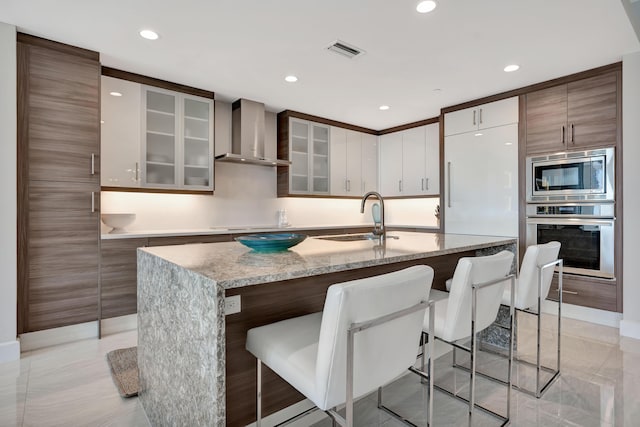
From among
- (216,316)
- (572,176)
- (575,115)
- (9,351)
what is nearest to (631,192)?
(572,176)

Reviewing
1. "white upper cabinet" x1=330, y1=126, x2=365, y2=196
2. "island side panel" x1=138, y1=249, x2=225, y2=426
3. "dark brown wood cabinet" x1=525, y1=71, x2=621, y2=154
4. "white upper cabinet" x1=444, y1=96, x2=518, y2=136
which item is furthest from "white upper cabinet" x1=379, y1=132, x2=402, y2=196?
"island side panel" x1=138, y1=249, x2=225, y2=426

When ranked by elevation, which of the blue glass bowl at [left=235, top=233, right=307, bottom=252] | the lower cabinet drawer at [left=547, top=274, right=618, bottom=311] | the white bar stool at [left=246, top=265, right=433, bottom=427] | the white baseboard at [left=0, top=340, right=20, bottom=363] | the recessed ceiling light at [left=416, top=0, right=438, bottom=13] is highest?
the recessed ceiling light at [left=416, top=0, right=438, bottom=13]

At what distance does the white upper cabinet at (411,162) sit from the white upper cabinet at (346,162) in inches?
18.5

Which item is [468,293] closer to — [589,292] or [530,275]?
[530,275]

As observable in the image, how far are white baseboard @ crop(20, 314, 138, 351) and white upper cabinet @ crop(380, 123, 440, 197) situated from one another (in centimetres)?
401

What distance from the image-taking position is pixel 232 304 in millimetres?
1327

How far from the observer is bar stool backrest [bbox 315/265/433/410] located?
3.11ft

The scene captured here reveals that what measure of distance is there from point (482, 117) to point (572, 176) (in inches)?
46.7

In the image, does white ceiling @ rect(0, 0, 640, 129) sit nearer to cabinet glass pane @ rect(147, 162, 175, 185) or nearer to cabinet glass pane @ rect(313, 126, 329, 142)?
cabinet glass pane @ rect(147, 162, 175, 185)

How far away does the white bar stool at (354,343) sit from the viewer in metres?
0.95

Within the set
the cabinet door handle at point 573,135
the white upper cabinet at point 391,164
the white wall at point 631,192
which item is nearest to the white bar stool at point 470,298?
the white wall at point 631,192

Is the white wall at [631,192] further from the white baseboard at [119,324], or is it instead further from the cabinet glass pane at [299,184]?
the white baseboard at [119,324]

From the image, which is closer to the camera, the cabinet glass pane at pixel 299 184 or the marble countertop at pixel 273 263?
the marble countertop at pixel 273 263

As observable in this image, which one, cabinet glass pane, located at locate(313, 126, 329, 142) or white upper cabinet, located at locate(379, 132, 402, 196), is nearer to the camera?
cabinet glass pane, located at locate(313, 126, 329, 142)
